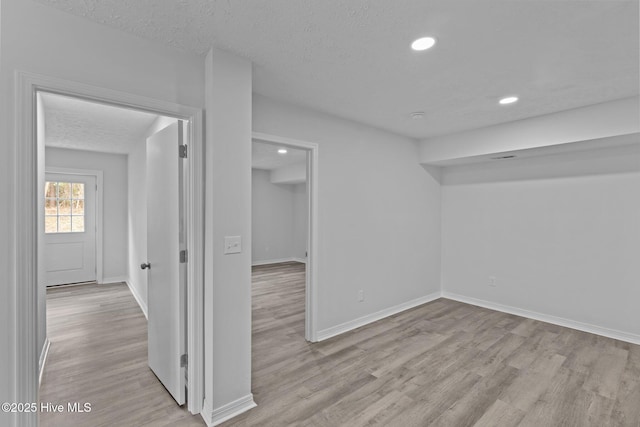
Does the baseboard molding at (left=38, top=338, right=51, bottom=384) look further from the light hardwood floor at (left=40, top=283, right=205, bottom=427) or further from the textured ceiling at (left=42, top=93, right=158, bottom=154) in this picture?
the textured ceiling at (left=42, top=93, right=158, bottom=154)

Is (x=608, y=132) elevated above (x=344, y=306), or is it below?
above

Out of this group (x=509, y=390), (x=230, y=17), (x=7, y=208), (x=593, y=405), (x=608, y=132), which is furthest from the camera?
(x=608, y=132)

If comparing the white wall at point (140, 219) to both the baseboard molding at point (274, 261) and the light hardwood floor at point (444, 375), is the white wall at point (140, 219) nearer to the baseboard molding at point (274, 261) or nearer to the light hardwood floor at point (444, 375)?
the light hardwood floor at point (444, 375)

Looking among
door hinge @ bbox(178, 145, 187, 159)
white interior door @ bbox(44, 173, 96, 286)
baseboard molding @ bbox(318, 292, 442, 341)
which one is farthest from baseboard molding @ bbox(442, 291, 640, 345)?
white interior door @ bbox(44, 173, 96, 286)

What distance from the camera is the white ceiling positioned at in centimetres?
494

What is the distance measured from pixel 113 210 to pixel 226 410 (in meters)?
5.10

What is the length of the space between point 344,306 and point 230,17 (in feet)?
9.51

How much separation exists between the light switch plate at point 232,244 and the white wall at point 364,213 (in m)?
1.13

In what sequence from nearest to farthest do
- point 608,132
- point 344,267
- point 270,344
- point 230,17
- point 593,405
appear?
point 230,17 < point 593,405 < point 608,132 < point 270,344 < point 344,267

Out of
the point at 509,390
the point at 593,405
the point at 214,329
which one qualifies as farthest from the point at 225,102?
the point at 593,405

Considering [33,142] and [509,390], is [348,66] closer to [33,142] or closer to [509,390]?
[33,142]

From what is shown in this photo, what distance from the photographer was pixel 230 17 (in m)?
1.62

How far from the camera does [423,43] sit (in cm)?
185

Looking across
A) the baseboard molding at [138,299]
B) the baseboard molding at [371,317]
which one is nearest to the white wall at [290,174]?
the baseboard molding at [371,317]
